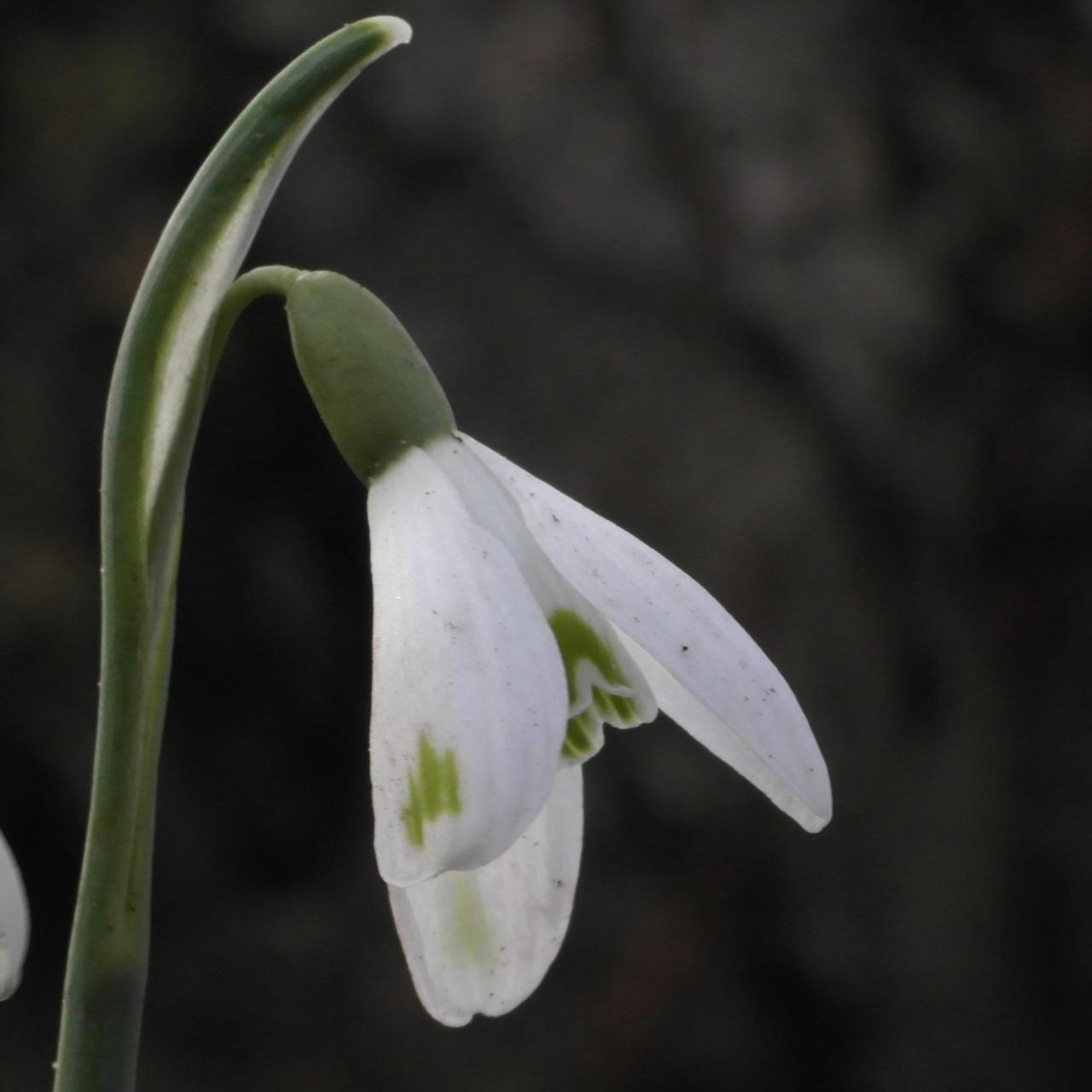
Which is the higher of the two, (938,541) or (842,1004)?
(938,541)

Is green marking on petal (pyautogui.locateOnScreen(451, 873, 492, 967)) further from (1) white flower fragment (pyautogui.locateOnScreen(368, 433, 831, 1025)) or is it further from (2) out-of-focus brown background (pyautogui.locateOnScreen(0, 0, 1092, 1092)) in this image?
(2) out-of-focus brown background (pyautogui.locateOnScreen(0, 0, 1092, 1092))

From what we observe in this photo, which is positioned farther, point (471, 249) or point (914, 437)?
point (914, 437)

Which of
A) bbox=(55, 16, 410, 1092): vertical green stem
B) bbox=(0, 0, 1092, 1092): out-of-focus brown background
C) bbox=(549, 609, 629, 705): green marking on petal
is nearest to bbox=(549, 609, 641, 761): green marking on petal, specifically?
bbox=(549, 609, 629, 705): green marking on petal

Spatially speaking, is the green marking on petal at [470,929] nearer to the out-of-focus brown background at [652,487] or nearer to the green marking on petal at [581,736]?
the green marking on petal at [581,736]

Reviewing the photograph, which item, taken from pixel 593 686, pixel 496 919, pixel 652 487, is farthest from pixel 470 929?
pixel 652 487

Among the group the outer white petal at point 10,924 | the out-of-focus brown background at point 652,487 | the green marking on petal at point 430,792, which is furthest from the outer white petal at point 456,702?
the out-of-focus brown background at point 652,487

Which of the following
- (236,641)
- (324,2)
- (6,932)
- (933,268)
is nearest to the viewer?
(6,932)

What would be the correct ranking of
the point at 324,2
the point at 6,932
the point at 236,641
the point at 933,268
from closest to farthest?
the point at 6,932 → the point at 236,641 → the point at 324,2 → the point at 933,268

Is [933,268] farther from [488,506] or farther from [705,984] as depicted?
[488,506]

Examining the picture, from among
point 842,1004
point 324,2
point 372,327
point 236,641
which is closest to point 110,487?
point 372,327
